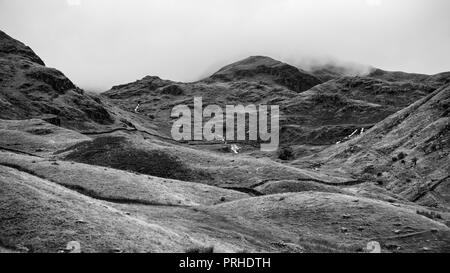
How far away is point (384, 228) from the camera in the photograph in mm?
33500

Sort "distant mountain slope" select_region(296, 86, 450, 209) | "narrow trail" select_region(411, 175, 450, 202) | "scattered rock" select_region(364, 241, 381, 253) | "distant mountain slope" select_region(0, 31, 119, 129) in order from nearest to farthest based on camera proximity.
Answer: "scattered rock" select_region(364, 241, 381, 253)
"narrow trail" select_region(411, 175, 450, 202)
"distant mountain slope" select_region(296, 86, 450, 209)
"distant mountain slope" select_region(0, 31, 119, 129)

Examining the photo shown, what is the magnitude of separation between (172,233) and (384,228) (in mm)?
18059

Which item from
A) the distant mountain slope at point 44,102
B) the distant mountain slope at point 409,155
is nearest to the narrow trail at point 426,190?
the distant mountain slope at point 409,155

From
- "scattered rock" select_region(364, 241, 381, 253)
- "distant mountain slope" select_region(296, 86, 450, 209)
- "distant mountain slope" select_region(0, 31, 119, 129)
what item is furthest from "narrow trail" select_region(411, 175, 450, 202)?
"distant mountain slope" select_region(0, 31, 119, 129)

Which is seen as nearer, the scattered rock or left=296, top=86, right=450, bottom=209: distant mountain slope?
the scattered rock

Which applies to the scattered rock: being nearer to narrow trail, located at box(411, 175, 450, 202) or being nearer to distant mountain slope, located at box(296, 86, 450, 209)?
distant mountain slope, located at box(296, 86, 450, 209)

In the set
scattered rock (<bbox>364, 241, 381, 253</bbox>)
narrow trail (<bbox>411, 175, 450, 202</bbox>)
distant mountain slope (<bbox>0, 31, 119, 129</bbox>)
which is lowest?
narrow trail (<bbox>411, 175, 450, 202</bbox>)

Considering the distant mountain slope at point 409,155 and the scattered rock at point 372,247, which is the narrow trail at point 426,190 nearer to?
the distant mountain slope at point 409,155

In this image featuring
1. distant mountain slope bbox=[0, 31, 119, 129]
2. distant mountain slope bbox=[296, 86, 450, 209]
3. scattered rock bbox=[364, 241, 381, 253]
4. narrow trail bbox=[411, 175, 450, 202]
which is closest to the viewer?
scattered rock bbox=[364, 241, 381, 253]

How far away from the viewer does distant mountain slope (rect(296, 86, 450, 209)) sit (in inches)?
2928

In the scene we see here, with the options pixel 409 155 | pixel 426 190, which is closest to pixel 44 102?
pixel 409 155

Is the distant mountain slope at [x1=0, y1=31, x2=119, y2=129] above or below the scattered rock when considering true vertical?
above

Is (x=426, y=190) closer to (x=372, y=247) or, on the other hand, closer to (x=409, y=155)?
(x=409, y=155)
